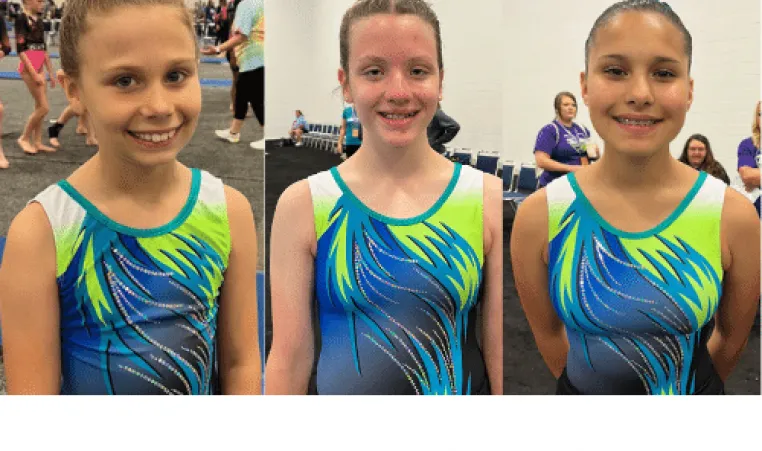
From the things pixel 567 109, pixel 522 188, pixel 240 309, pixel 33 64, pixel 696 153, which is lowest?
pixel 240 309

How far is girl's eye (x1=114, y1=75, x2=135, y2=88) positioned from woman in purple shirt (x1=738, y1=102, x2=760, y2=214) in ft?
5.56

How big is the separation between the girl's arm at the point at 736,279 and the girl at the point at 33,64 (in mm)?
1839

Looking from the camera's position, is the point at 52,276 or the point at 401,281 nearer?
the point at 52,276

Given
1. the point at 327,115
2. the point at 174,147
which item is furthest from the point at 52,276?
the point at 327,115

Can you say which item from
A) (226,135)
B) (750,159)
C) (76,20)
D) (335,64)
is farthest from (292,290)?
(750,159)

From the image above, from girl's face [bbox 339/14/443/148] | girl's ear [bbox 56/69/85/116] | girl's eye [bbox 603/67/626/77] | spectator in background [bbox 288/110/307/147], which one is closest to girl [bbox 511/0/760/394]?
girl's eye [bbox 603/67/626/77]

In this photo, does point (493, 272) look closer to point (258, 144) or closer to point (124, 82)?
point (258, 144)

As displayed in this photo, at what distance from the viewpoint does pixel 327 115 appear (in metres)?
2.15

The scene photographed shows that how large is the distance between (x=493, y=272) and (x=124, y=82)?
1.07 m

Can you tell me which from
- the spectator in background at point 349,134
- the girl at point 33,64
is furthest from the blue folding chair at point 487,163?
the girl at point 33,64

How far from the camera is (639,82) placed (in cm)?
194

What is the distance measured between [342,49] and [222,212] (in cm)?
55

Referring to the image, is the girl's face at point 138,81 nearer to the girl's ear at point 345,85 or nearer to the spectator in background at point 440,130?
the girl's ear at point 345,85
